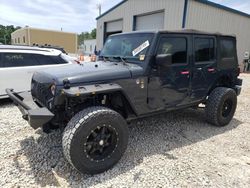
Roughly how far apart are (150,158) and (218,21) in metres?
13.4

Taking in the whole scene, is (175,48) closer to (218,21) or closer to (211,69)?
(211,69)

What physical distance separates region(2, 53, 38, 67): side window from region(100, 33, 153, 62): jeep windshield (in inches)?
105

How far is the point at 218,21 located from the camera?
13969 mm

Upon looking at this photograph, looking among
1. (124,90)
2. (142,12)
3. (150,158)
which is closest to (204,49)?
(124,90)

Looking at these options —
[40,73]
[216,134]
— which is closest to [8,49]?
[40,73]

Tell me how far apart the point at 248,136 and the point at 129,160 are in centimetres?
266

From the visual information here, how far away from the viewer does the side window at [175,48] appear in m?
3.56

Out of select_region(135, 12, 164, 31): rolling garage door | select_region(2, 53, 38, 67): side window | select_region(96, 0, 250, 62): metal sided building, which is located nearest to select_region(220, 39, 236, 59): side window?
select_region(2, 53, 38, 67): side window

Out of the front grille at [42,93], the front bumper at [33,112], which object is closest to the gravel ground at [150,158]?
the front bumper at [33,112]

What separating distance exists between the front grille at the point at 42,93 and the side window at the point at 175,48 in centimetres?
180

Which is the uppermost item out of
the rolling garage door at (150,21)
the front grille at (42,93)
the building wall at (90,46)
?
the rolling garage door at (150,21)

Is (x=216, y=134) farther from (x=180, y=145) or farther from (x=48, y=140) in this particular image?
(x=48, y=140)

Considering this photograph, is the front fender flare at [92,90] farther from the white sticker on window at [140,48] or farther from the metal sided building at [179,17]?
the metal sided building at [179,17]

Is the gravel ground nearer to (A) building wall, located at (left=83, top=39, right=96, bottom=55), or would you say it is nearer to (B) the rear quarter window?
A: (B) the rear quarter window
